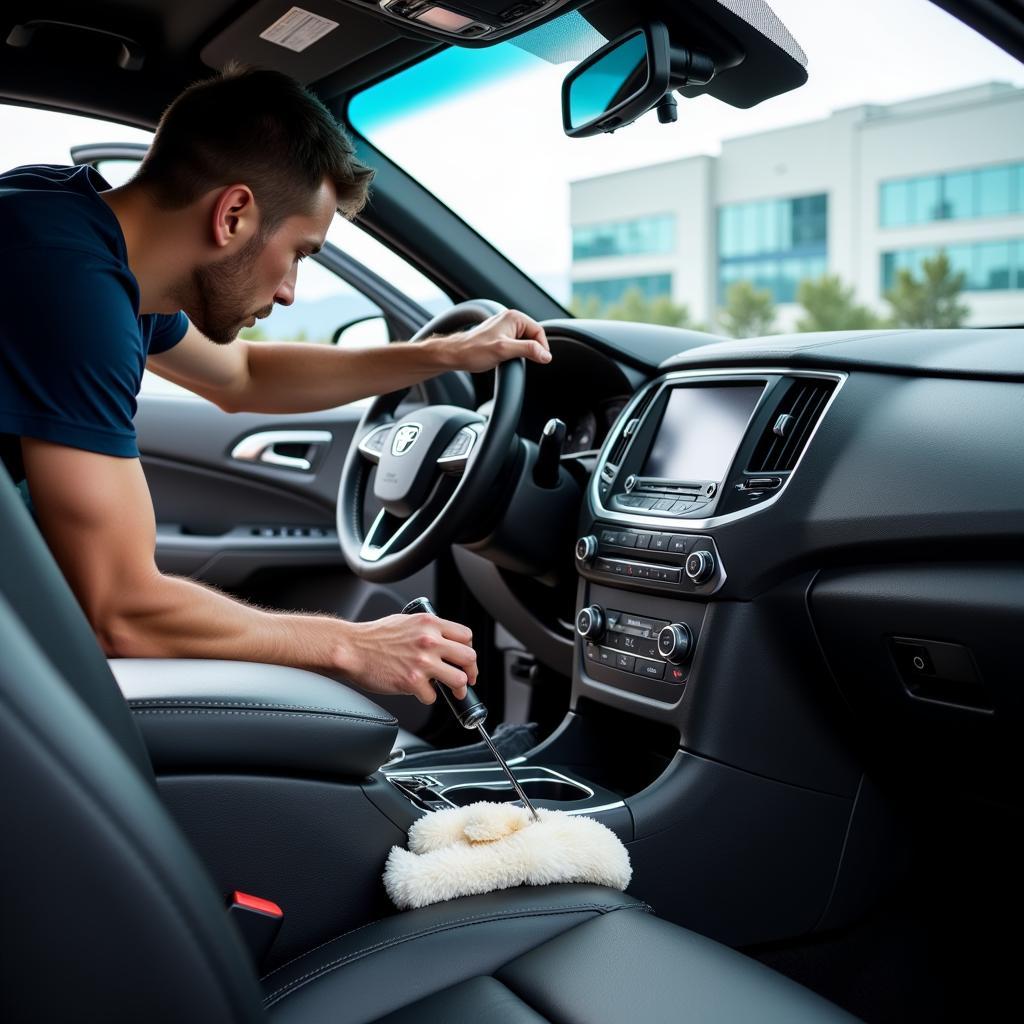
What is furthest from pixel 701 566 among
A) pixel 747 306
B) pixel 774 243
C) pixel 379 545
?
pixel 774 243

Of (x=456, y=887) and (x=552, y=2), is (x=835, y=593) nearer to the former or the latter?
(x=456, y=887)

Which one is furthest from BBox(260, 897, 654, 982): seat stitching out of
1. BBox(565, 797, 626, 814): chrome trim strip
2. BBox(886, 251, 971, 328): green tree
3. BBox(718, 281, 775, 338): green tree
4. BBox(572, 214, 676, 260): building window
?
BBox(572, 214, 676, 260): building window

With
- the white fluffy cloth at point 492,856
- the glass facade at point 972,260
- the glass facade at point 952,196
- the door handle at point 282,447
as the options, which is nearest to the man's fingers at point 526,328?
Answer: the white fluffy cloth at point 492,856

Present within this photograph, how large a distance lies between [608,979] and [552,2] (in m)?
1.33

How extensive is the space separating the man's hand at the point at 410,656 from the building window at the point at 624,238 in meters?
29.9

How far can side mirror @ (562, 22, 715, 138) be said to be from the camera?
1479 mm

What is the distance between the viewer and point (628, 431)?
6.28ft

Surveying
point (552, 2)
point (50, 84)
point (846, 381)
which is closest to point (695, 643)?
point (846, 381)

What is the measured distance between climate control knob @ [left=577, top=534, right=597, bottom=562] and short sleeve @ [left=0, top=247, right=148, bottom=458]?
0.80 metres

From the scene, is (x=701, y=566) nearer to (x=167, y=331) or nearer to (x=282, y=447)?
(x=167, y=331)

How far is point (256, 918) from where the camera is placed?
0.95 metres

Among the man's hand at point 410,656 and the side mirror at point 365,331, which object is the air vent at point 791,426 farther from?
the side mirror at point 365,331

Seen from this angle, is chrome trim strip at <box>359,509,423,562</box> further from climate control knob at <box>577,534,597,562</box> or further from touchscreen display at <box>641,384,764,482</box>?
touchscreen display at <box>641,384,764,482</box>

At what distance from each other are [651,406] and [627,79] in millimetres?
532
